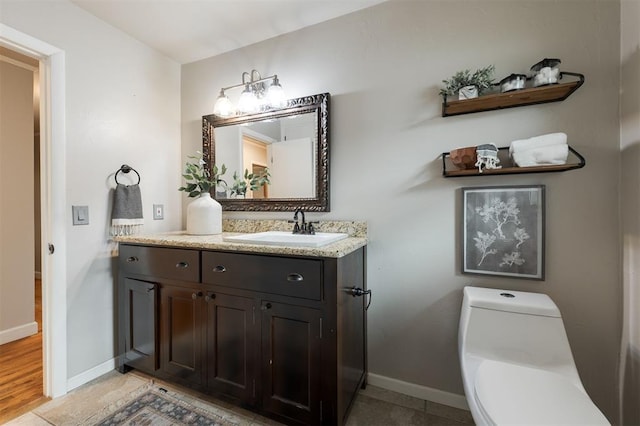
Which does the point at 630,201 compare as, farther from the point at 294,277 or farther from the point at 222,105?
the point at 222,105

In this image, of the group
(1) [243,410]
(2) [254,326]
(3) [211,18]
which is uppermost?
(3) [211,18]

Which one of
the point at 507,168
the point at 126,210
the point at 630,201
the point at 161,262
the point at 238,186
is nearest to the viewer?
the point at 630,201

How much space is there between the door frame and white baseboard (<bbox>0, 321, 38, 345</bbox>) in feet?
3.74

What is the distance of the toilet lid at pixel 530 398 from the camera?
866mm

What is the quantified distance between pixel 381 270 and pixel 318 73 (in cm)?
140

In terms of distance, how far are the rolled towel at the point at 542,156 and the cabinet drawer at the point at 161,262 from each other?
1726mm

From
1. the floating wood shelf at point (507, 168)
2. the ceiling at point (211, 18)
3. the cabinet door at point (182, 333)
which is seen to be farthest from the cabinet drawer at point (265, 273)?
the ceiling at point (211, 18)

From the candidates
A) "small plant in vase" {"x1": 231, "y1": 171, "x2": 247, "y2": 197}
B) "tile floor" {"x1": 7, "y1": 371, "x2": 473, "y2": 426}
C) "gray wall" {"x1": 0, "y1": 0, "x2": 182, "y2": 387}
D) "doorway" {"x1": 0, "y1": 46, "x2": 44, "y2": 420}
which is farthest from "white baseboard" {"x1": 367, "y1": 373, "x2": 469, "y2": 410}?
"doorway" {"x1": 0, "y1": 46, "x2": 44, "y2": 420}

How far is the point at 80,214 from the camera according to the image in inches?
67.4

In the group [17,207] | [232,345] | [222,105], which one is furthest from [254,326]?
[17,207]

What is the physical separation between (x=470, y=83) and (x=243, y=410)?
7.13ft

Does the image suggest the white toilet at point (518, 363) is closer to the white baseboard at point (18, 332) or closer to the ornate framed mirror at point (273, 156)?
the ornate framed mirror at point (273, 156)

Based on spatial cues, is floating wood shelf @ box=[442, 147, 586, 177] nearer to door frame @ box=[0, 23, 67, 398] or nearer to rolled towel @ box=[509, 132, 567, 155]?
rolled towel @ box=[509, 132, 567, 155]

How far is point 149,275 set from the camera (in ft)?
5.55
